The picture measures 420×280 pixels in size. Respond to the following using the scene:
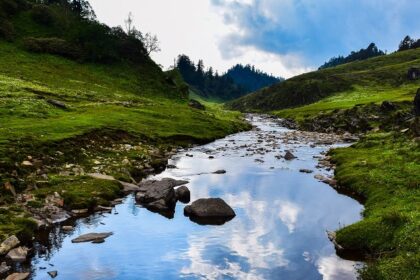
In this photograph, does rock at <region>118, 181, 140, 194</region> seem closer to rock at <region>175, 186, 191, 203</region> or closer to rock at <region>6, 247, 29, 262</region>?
rock at <region>175, 186, 191, 203</region>

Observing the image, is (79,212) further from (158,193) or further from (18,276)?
(18,276)

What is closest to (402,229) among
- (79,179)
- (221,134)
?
(79,179)

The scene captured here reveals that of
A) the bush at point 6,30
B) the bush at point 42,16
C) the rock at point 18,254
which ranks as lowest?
the rock at point 18,254

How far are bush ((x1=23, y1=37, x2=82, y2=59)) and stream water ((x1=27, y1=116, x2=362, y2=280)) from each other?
97.2 meters

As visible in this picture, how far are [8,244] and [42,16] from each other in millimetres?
134973

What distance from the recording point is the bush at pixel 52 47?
12017 cm

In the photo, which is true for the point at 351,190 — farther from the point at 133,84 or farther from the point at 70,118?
the point at 133,84

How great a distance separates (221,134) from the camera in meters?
84.9

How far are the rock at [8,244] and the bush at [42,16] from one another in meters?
134

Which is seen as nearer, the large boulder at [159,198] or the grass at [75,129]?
the large boulder at [159,198]

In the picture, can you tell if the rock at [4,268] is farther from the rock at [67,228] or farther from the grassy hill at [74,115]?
the rock at [67,228]

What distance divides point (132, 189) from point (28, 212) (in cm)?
1036

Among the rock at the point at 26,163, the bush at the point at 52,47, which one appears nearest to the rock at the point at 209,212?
the rock at the point at 26,163

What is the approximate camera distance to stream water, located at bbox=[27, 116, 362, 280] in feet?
67.9
